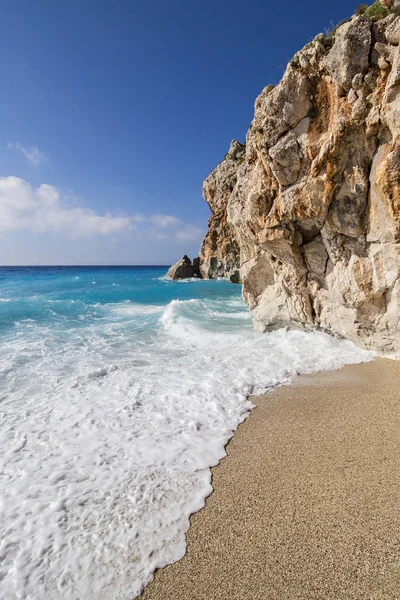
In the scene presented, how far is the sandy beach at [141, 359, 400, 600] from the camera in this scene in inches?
129

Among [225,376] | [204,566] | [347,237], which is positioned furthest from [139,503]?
[347,237]

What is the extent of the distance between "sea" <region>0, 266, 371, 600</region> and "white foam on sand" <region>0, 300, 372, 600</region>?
0.02m

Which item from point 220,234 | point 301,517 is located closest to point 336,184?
point 301,517

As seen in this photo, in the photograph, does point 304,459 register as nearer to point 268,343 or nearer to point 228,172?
point 268,343

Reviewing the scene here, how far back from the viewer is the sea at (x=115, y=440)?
3.75 m

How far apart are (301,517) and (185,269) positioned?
62850 mm

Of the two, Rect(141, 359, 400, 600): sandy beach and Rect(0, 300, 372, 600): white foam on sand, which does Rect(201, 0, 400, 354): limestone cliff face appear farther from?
Rect(141, 359, 400, 600): sandy beach

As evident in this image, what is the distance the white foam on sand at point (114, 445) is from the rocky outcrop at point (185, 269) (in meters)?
52.4

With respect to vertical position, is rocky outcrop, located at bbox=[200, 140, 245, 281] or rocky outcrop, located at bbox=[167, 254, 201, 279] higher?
rocky outcrop, located at bbox=[200, 140, 245, 281]

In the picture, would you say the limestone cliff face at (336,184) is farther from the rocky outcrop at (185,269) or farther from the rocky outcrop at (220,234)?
the rocky outcrop at (185,269)

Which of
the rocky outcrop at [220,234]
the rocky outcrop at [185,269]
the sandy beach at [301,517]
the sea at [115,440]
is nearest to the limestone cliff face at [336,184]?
the sea at [115,440]

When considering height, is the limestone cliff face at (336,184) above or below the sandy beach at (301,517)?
above

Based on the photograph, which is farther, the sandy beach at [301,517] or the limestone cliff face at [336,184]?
the limestone cliff face at [336,184]

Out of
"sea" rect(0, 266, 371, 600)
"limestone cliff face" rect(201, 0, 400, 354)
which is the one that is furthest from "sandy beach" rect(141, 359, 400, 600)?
"limestone cliff face" rect(201, 0, 400, 354)
